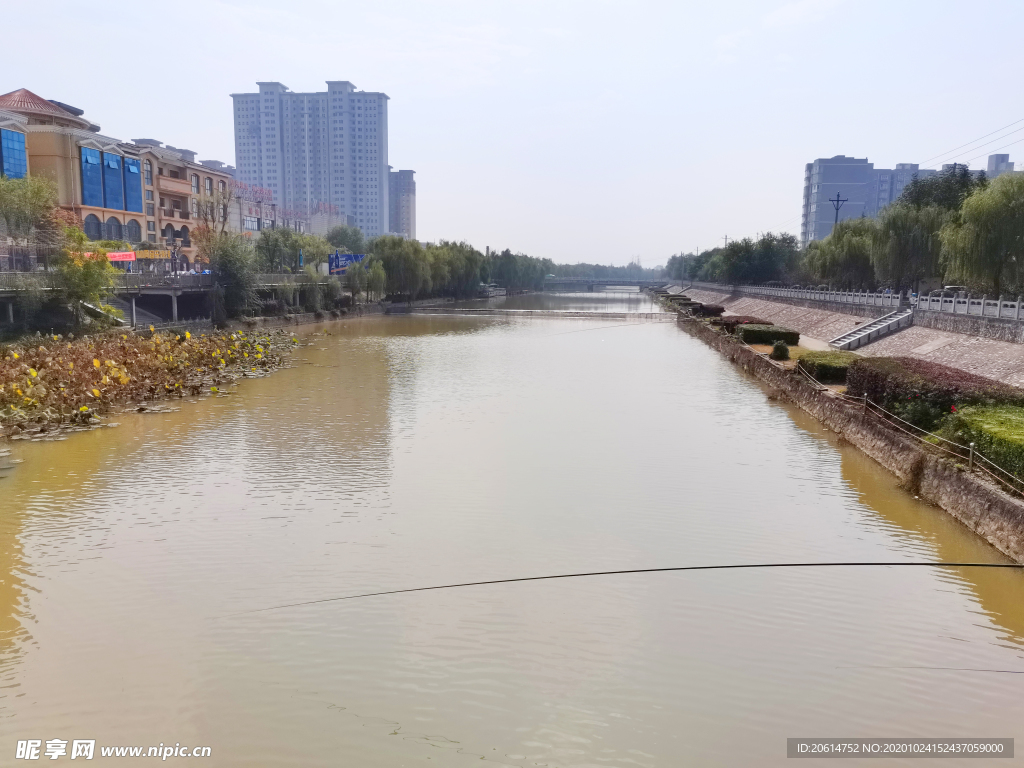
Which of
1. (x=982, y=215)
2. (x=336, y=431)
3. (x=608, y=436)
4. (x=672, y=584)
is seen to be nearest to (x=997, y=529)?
(x=672, y=584)

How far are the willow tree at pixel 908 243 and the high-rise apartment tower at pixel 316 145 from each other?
492 ft

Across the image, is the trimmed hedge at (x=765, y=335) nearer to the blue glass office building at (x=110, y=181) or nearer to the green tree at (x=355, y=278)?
the green tree at (x=355, y=278)

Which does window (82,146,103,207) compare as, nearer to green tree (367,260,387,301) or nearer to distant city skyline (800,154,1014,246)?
green tree (367,260,387,301)

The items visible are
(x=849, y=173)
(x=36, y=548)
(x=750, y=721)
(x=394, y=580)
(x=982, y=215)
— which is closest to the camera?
(x=750, y=721)

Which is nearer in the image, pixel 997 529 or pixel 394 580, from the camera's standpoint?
pixel 394 580

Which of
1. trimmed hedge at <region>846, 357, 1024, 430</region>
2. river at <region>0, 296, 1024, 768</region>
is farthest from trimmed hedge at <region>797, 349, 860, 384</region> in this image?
river at <region>0, 296, 1024, 768</region>

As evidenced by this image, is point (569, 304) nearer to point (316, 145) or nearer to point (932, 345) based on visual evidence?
point (932, 345)

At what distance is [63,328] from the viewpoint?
29641mm

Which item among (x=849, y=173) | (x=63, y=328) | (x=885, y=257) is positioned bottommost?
(x=63, y=328)

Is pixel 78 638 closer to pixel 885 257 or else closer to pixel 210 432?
pixel 210 432

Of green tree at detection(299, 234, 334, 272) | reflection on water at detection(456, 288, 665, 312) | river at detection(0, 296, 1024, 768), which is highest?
green tree at detection(299, 234, 334, 272)

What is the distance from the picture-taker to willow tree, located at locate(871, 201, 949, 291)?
3731cm

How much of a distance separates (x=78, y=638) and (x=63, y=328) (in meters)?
26.4

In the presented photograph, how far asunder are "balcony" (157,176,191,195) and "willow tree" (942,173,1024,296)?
192 feet
